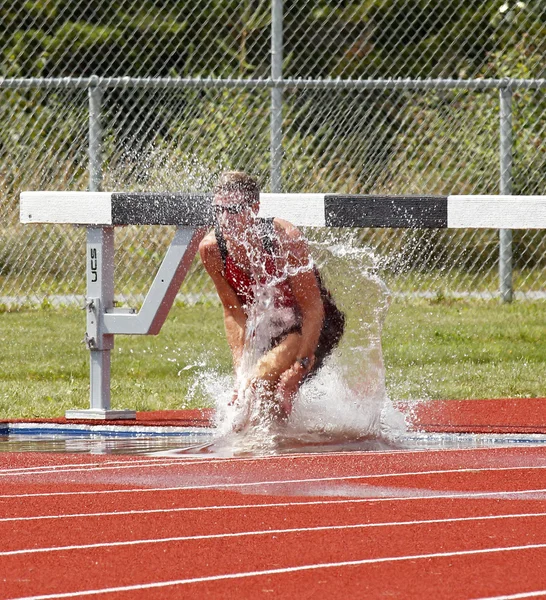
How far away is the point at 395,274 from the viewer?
40.9 feet

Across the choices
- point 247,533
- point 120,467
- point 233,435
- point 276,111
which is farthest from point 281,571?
point 276,111

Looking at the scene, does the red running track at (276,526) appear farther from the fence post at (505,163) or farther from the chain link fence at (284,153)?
the chain link fence at (284,153)

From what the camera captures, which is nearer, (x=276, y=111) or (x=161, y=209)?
(x=161, y=209)

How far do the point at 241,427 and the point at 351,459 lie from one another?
0.98 metres

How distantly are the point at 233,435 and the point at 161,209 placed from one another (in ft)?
3.94

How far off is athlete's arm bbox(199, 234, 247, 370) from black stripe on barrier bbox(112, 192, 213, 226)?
0.12 m

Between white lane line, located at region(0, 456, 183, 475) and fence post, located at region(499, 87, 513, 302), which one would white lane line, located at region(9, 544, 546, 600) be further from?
fence post, located at region(499, 87, 513, 302)

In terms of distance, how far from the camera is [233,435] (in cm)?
687

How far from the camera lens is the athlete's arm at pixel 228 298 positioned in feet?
23.4

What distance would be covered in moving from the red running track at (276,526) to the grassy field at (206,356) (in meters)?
2.61

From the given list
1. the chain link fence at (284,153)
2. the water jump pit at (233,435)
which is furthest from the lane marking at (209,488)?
the chain link fence at (284,153)

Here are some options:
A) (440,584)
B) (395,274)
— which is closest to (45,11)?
(395,274)

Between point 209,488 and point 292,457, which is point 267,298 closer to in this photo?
point 292,457

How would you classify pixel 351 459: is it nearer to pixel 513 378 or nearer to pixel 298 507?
pixel 298 507
